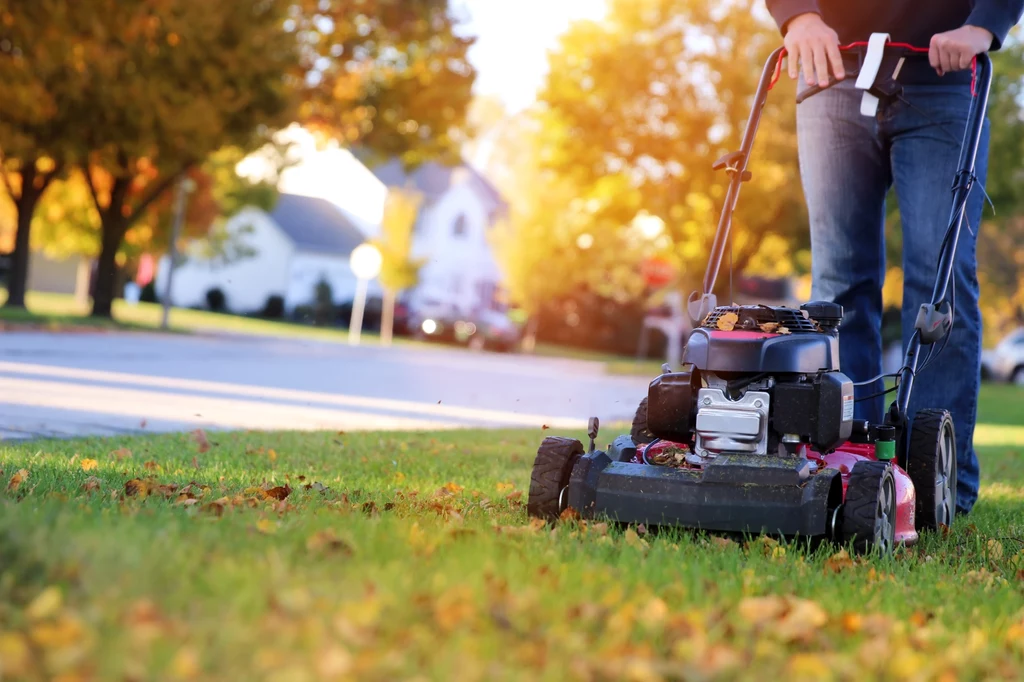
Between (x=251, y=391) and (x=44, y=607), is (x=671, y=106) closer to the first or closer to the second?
(x=251, y=391)

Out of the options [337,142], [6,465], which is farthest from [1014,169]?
[6,465]

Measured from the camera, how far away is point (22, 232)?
23797 millimetres

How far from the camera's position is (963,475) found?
485 centimetres

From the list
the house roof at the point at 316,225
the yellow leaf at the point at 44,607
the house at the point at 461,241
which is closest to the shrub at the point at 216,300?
the house roof at the point at 316,225

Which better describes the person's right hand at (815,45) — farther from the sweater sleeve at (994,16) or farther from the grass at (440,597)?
the grass at (440,597)

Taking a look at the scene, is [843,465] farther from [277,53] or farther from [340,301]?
[340,301]

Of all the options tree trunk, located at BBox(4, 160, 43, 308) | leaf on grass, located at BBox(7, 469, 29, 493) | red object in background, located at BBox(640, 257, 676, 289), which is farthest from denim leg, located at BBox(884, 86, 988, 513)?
red object in background, located at BBox(640, 257, 676, 289)

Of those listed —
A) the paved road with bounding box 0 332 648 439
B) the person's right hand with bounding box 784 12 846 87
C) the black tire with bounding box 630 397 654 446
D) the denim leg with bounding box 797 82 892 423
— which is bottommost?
the paved road with bounding box 0 332 648 439

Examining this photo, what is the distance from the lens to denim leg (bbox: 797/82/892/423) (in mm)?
4676

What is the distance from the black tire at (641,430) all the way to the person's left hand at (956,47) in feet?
5.00

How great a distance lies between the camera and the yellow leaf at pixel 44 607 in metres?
1.95

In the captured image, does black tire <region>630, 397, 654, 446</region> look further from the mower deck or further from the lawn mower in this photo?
the mower deck

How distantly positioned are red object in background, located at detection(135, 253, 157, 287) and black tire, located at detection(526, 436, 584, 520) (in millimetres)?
46368

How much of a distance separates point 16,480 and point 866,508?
2.48m
